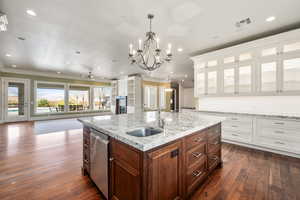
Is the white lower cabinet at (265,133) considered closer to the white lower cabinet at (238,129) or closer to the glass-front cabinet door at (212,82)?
the white lower cabinet at (238,129)

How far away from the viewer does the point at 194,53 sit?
14.5 feet

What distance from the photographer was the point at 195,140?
1691 millimetres

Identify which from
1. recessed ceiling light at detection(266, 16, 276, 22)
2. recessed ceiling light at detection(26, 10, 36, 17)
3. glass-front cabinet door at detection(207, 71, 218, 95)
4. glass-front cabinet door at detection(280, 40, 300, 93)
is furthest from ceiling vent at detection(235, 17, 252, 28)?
recessed ceiling light at detection(26, 10, 36, 17)

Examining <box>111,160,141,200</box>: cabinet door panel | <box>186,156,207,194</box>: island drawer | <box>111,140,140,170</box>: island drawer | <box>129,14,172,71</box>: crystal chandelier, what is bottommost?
<box>186,156,207,194</box>: island drawer

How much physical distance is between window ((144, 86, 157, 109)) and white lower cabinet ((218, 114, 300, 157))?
570 cm

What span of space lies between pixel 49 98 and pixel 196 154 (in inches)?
365

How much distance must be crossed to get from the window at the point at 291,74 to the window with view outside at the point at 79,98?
9900 mm

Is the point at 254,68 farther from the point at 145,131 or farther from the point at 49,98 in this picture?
the point at 49,98

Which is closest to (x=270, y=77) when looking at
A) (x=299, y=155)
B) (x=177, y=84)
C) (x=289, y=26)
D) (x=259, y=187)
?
(x=289, y=26)

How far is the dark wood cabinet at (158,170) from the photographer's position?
114 centimetres

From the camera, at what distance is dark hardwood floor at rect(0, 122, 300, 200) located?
174 cm

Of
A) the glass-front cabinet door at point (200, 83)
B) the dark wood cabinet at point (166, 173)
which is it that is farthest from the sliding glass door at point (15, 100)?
the dark wood cabinet at point (166, 173)

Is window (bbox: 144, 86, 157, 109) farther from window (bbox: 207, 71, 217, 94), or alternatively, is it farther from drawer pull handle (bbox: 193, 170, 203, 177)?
drawer pull handle (bbox: 193, 170, 203, 177)

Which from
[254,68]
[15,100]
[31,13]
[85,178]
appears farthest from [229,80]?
[15,100]
